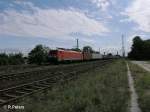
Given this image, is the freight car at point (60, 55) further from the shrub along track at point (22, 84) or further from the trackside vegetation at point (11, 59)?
the shrub along track at point (22, 84)

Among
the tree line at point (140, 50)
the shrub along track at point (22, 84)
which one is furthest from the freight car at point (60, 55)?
the tree line at point (140, 50)

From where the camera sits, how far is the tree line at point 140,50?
139500mm

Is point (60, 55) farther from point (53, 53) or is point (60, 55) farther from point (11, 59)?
point (11, 59)

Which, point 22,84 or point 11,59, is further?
point 11,59

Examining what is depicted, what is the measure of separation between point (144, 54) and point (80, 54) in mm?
76644

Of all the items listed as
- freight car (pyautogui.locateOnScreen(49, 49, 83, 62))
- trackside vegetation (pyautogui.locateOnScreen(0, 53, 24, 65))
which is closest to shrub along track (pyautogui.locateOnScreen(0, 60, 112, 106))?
freight car (pyautogui.locateOnScreen(49, 49, 83, 62))

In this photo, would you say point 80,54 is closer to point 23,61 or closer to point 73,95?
point 23,61

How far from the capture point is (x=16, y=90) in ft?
47.3

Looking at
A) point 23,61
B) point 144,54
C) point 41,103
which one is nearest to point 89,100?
point 41,103

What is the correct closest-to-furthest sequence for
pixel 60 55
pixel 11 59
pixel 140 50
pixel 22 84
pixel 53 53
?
pixel 22 84, pixel 53 53, pixel 60 55, pixel 11 59, pixel 140 50

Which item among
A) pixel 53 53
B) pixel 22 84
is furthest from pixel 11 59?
pixel 22 84

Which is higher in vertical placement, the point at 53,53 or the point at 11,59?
the point at 53,53

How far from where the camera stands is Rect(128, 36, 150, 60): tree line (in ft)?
458

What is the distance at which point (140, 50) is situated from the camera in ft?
468
